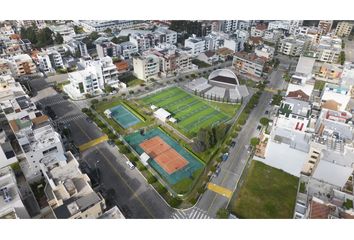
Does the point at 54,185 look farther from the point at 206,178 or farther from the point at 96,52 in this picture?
the point at 96,52

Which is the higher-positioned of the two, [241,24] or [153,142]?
[241,24]

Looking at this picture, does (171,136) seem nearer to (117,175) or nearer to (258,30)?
(117,175)

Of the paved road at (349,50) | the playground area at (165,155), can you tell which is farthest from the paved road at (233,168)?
the paved road at (349,50)

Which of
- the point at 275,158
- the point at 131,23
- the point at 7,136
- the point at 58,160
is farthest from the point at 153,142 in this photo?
the point at 131,23

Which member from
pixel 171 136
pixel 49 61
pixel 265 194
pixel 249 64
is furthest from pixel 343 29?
pixel 49 61

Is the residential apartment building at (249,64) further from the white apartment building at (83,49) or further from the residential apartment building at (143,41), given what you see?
the white apartment building at (83,49)

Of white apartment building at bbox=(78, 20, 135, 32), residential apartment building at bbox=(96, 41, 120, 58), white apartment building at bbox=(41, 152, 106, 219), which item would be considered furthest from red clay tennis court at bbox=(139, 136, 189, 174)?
white apartment building at bbox=(78, 20, 135, 32)

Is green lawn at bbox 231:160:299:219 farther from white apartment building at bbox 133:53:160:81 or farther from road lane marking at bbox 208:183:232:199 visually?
white apartment building at bbox 133:53:160:81
